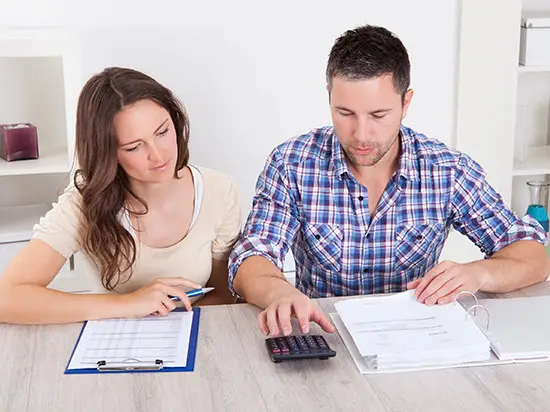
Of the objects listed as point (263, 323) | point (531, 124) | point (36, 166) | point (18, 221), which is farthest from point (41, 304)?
point (531, 124)

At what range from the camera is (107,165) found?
1.92m

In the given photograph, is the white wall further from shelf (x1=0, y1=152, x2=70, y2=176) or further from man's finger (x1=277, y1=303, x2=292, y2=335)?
man's finger (x1=277, y1=303, x2=292, y2=335)

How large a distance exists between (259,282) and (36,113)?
163 cm

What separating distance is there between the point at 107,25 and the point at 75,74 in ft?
1.02

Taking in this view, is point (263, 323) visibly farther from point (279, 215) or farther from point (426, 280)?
point (279, 215)

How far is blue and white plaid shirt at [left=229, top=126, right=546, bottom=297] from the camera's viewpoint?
2090 millimetres

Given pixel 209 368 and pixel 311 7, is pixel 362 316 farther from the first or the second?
pixel 311 7

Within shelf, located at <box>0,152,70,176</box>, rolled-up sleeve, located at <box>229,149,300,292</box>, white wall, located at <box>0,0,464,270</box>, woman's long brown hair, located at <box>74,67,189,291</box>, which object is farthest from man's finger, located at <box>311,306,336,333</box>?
white wall, located at <box>0,0,464,270</box>

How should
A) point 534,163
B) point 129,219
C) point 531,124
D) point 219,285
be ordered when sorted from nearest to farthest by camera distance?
point 129,219
point 219,285
point 534,163
point 531,124

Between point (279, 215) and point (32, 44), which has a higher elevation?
point (32, 44)

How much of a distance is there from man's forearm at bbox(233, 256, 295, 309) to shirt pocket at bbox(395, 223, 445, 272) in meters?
0.35

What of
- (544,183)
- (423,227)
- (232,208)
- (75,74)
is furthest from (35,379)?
(544,183)

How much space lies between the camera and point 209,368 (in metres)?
1.55

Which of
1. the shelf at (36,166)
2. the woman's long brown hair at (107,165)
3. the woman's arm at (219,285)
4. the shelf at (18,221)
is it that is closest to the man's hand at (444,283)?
the woman's arm at (219,285)
